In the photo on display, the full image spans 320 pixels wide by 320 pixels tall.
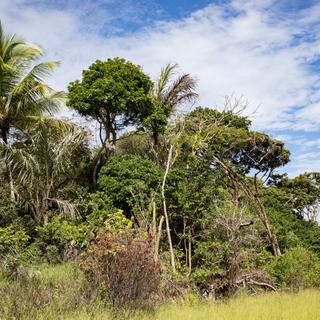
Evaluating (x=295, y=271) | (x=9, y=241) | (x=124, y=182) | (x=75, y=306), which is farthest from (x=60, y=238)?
(x=295, y=271)

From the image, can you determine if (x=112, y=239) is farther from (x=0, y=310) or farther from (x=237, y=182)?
(x=237, y=182)

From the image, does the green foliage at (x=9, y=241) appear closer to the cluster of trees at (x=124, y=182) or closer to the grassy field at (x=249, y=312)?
the cluster of trees at (x=124, y=182)

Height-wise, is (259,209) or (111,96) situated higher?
(111,96)

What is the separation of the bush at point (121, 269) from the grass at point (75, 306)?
1.21 ft

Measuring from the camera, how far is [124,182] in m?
15.1

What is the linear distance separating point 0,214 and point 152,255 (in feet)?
21.8

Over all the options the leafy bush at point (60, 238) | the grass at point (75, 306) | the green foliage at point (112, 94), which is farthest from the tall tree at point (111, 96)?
the grass at point (75, 306)

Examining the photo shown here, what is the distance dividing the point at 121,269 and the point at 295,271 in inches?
338

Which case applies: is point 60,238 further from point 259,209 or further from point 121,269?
point 259,209

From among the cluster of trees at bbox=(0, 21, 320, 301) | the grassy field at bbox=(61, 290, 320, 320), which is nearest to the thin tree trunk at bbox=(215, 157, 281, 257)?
the cluster of trees at bbox=(0, 21, 320, 301)

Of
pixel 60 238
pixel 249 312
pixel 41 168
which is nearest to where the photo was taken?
pixel 249 312

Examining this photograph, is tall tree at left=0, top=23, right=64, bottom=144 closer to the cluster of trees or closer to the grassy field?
the cluster of trees

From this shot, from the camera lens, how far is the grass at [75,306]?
7.00m

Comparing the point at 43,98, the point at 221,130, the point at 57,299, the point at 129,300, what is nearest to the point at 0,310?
the point at 57,299
